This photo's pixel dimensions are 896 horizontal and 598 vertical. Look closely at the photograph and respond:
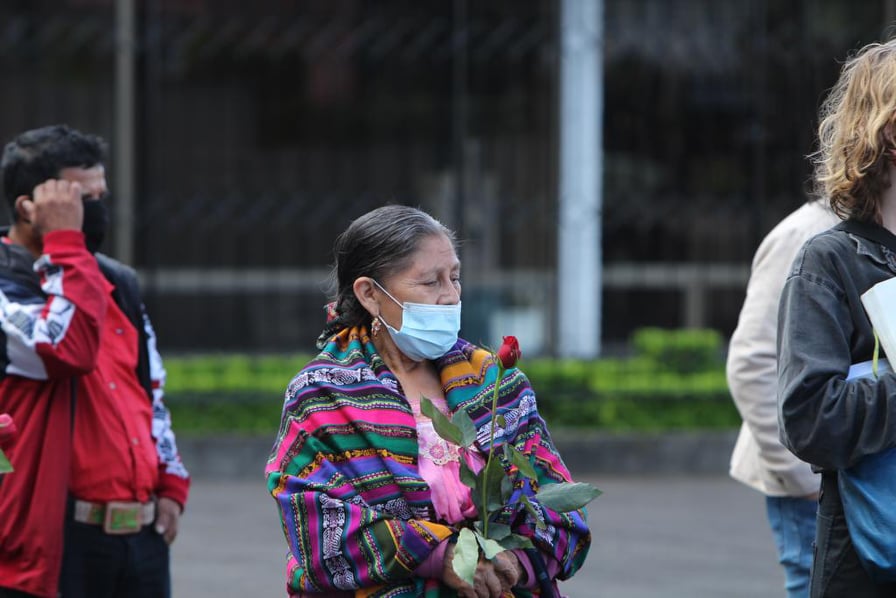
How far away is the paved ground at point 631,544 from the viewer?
22.9ft

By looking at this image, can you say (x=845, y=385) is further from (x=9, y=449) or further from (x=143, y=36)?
(x=143, y=36)

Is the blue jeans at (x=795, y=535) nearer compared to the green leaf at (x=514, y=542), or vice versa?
the green leaf at (x=514, y=542)

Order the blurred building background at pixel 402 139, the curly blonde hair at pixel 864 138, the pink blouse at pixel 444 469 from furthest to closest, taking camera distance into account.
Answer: the blurred building background at pixel 402 139, the pink blouse at pixel 444 469, the curly blonde hair at pixel 864 138

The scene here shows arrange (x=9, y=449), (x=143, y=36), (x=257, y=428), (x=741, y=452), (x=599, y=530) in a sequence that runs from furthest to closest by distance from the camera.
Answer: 1. (x=143, y=36)
2. (x=257, y=428)
3. (x=599, y=530)
4. (x=741, y=452)
5. (x=9, y=449)

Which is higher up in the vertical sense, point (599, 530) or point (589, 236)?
point (589, 236)

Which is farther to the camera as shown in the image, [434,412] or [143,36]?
[143,36]

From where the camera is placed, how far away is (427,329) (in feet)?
10.6

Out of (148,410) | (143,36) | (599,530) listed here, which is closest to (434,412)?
(148,410)

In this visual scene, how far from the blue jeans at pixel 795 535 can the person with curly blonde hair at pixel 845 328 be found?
1174 mm

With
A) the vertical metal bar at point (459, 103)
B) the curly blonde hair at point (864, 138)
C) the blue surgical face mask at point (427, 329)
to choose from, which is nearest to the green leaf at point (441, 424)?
the blue surgical face mask at point (427, 329)

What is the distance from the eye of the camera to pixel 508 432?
10.5 ft

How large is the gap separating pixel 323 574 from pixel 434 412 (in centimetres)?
42

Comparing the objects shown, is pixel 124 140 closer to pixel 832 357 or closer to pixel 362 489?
pixel 362 489

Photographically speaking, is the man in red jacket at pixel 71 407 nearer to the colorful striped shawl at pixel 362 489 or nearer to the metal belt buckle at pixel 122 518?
the metal belt buckle at pixel 122 518
